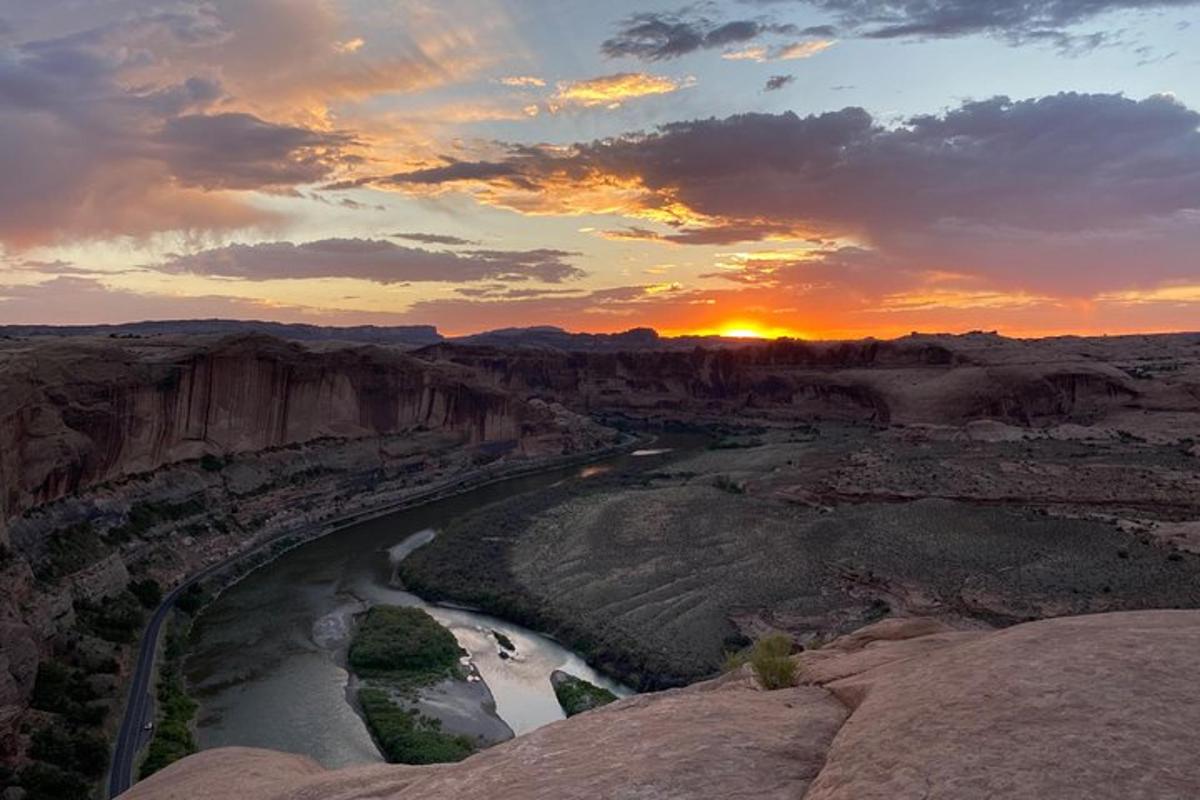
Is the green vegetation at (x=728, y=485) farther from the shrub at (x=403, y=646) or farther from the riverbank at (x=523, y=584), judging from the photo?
the shrub at (x=403, y=646)

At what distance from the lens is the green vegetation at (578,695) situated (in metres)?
29.6

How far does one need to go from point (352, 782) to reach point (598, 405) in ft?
405

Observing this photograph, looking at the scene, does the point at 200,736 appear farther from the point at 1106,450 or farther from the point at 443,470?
the point at 1106,450

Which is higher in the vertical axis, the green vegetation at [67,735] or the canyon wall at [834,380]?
the canyon wall at [834,380]

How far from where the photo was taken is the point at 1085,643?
25.3 ft

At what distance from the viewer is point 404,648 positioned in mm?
34875

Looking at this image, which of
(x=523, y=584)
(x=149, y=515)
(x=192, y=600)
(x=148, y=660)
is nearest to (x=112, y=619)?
(x=148, y=660)

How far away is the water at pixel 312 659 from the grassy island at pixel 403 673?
754 mm

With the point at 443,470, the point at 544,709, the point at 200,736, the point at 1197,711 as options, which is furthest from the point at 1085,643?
the point at 443,470

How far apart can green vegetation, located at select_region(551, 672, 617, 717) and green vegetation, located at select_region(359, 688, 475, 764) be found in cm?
419

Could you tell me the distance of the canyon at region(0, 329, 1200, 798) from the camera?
7.77 m

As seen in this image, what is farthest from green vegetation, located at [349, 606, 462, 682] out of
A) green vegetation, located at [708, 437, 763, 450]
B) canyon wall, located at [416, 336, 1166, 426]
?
green vegetation, located at [708, 437, 763, 450]

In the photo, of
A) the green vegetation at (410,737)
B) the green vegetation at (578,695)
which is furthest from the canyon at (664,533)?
the green vegetation at (410,737)

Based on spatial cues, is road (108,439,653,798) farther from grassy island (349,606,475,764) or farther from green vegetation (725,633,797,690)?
green vegetation (725,633,797,690)
